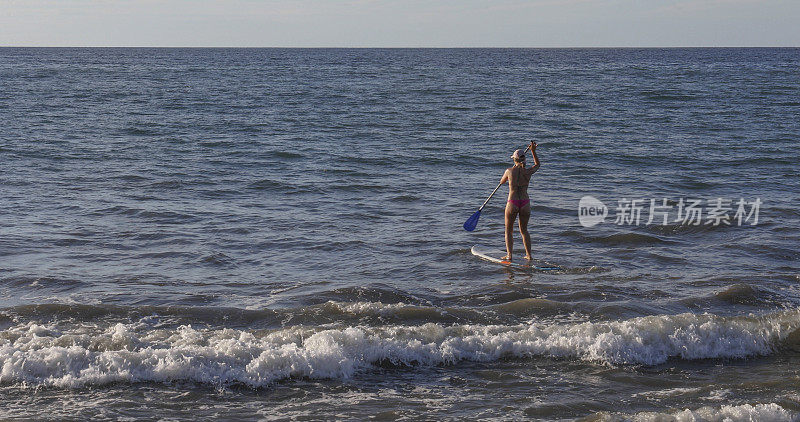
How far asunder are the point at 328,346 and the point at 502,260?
490 centimetres

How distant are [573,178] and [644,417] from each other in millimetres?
13925

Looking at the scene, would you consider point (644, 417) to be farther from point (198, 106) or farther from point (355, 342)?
point (198, 106)

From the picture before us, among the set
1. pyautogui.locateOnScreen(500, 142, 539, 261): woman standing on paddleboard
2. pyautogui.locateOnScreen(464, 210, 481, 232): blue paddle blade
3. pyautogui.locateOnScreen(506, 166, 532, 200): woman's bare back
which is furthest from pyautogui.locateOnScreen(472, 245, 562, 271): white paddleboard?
pyautogui.locateOnScreen(506, 166, 532, 200): woman's bare back

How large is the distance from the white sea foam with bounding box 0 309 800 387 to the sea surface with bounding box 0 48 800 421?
3cm

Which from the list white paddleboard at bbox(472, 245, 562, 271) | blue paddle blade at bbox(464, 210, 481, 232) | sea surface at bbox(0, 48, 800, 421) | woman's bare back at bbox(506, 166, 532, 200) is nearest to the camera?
sea surface at bbox(0, 48, 800, 421)

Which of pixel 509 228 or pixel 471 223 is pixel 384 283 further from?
pixel 471 223

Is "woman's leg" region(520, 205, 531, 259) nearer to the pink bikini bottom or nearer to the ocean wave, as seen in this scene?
the pink bikini bottom

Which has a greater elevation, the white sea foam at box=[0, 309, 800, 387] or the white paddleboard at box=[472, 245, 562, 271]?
the white paddleboard at box=[472, 245, 562, 271]

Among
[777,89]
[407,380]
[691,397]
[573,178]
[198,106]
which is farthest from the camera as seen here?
[777,89]

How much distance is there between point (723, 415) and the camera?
6898 millimetres

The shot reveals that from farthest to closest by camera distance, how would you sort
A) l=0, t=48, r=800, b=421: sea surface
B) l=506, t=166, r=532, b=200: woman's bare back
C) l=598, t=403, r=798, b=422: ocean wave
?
l=506, t=166, r=532, b=200: woman's bare back
l=0, t=48, r=800, b=421: sea surface
l=598, t=403, r=798, b=422: ocean wave

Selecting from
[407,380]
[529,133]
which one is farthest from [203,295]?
[529,133]

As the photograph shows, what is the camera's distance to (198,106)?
126ft

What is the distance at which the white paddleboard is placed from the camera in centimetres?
1212
